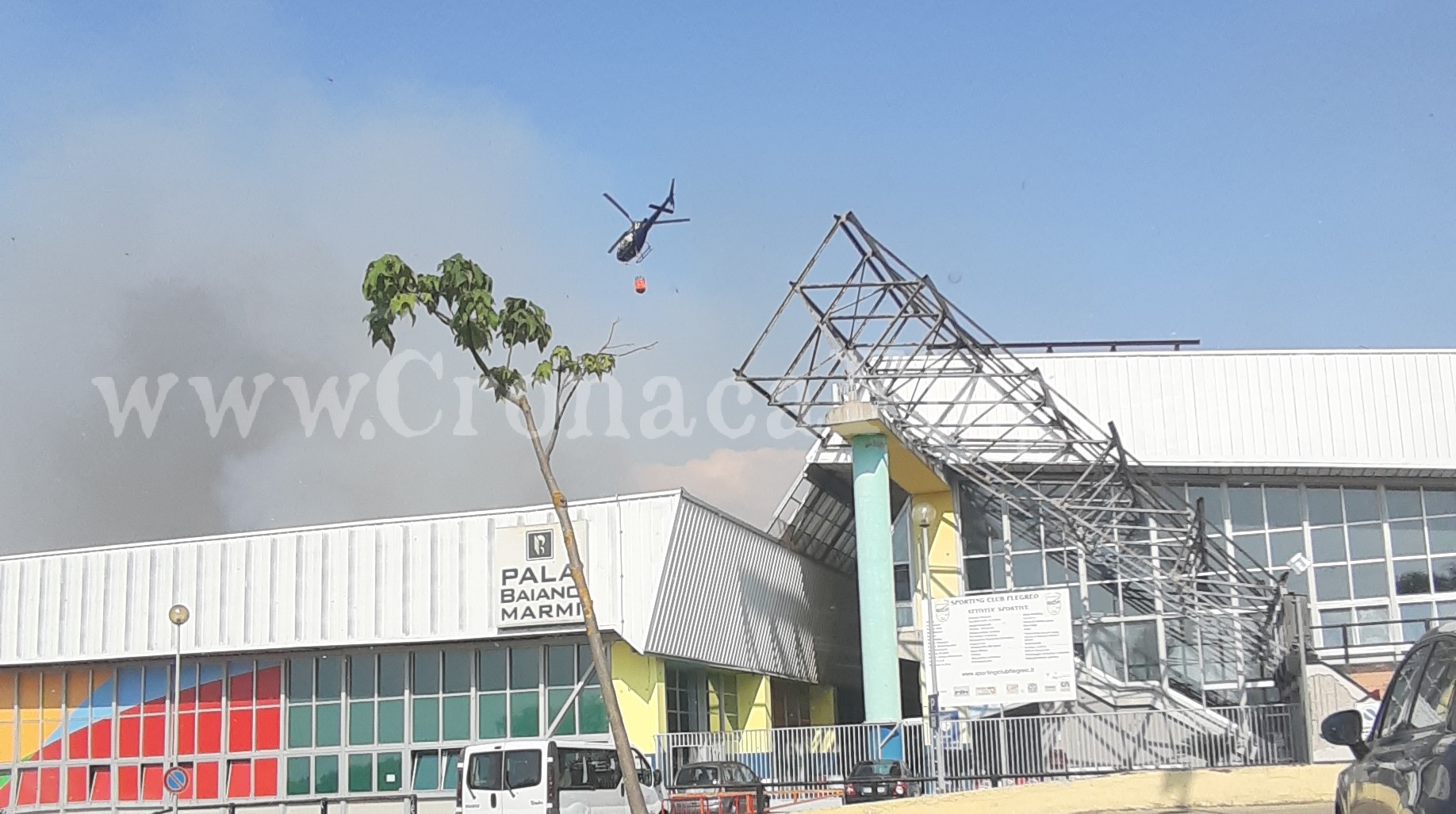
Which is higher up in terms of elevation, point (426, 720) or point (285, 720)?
point (285, 720)

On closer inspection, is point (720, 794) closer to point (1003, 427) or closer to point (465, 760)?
point (465, 760)

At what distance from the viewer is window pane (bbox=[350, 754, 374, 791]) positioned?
32.2 m

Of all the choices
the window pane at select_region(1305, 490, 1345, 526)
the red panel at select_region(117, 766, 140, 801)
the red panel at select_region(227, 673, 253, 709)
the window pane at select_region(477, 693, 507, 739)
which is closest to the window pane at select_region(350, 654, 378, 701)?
the red panel at select_region(227, 673, 253, 709)

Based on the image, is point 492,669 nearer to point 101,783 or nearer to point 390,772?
point 390,772

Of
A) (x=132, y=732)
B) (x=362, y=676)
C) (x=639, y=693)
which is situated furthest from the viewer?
(x=132, y=732)

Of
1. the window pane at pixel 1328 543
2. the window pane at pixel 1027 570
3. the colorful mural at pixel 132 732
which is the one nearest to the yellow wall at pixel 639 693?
the colorful mural at pixel 132 732

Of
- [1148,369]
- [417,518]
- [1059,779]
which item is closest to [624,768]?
[1059,779]

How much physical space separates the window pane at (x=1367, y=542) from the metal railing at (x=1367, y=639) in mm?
1472

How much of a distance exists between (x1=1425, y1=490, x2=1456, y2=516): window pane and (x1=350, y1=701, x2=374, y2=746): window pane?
79.4 ft

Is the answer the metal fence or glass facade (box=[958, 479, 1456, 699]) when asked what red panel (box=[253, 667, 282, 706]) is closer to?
the metal fence

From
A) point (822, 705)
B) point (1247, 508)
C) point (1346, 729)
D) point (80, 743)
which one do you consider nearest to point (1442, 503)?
point (1247, 508)

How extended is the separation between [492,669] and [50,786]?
1159 cm

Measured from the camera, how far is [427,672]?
3262 centimetres

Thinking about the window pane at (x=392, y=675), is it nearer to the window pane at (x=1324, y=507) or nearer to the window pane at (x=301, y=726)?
the window pane at (x=301, y=726)
